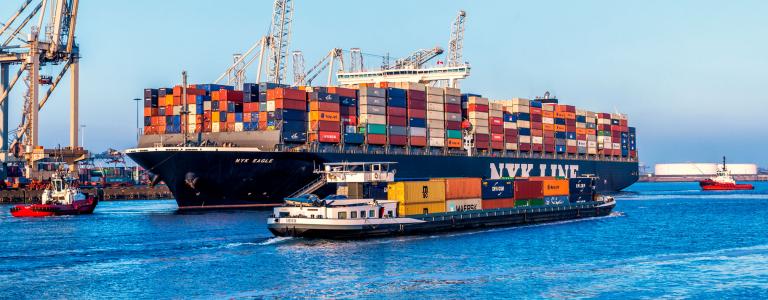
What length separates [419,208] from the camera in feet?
186

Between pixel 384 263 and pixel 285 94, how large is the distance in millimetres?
38446

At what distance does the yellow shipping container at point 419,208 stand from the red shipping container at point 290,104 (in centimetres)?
2453

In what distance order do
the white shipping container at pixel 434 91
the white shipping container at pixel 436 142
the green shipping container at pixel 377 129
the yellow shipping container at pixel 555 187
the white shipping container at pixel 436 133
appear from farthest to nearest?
1. the white shipping container at pixel 434 91
2. the white shipping container at pixel 436 133
3. the white shipping container at pixel 436 142
4. the green shipping container at pixel 377 129
5. the yellow shipping container at pixel 555 187

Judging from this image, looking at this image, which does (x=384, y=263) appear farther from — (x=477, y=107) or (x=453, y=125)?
(x=477, y=107)

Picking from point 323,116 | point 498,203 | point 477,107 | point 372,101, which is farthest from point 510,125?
point 498,203

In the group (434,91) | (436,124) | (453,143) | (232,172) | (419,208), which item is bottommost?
(419,208)

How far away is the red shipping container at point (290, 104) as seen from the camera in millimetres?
78688

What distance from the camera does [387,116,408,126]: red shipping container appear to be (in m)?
87.4

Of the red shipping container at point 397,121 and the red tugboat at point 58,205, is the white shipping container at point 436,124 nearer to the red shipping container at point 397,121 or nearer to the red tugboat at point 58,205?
the red shipping container at point 397,121

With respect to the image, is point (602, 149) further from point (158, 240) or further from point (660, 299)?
point (660, 299)

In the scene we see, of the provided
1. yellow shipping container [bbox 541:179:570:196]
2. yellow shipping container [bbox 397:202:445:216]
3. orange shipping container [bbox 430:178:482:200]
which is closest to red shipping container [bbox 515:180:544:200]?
yellow shipping container [bbox 541:179:570:196]

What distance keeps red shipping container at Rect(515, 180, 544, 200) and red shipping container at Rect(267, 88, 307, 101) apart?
902 inches

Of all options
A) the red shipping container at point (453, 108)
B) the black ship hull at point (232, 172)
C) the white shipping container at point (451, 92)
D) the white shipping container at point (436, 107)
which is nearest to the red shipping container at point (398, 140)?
the black ship hull at point (232, 172)

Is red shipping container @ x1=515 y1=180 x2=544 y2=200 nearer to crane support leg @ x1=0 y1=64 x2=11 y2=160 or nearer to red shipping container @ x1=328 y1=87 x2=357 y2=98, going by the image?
red shipping container @ x1=328 y1=87 x2=357 y2=98
